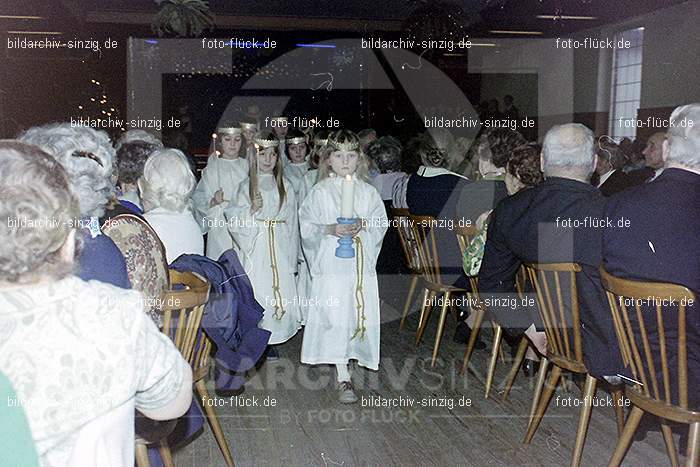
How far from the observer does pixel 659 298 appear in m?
1.96

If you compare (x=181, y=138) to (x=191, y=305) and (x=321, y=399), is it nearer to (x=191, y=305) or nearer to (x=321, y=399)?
(x=321, y=399)

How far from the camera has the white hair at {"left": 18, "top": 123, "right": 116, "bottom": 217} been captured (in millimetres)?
1959

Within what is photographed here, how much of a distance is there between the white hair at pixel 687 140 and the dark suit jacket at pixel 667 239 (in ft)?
0.12

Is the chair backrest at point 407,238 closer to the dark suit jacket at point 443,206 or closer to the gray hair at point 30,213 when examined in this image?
the dark suit jacket at point 443,206

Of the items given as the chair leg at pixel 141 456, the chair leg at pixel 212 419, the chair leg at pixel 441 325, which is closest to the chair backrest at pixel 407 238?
the chair leg at pixel 441 325

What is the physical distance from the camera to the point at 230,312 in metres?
2.48

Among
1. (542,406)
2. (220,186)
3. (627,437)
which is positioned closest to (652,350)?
(627,437)

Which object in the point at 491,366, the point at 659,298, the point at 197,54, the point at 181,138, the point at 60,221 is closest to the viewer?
the point at 60,221

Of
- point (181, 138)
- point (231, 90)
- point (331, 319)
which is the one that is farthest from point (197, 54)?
point (331, 319)

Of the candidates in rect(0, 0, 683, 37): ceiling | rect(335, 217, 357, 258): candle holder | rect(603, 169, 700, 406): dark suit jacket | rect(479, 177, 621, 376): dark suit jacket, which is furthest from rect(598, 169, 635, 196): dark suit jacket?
rect(0, 0, 683, 37): ceiling

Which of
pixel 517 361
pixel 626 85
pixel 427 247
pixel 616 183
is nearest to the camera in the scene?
pixel 517 361

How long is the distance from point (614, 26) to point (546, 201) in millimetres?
6038

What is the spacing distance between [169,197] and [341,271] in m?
1.24

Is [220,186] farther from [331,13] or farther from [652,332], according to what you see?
[331,13]
